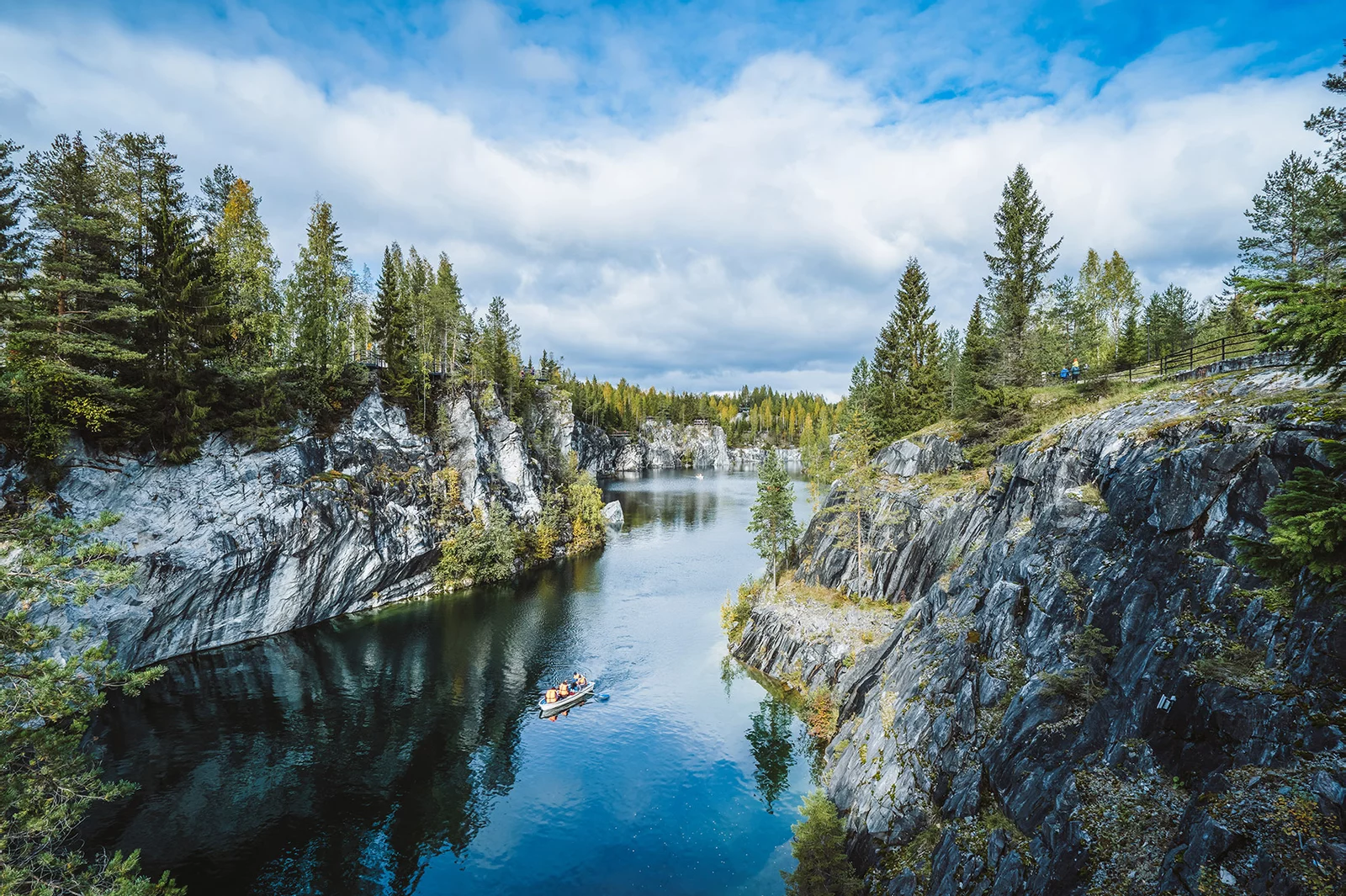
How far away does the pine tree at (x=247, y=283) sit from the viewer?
43.2 metres

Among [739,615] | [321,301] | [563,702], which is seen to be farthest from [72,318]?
[739,615]

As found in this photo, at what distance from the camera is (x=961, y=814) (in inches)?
590

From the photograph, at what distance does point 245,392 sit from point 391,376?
46.1 ft

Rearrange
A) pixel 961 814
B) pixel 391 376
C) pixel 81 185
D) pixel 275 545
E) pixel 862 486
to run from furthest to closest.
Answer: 1. pixel 391 376
2. pixel 275 545
3. pixel 862 486
4. pixel 81 185
5. pixel 961 814

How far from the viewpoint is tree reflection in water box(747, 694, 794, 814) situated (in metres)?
26.6

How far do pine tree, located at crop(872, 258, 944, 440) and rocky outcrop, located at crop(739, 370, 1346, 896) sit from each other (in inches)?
1053

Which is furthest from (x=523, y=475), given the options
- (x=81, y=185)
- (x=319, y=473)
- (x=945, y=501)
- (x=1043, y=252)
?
(x=1043, y=252)

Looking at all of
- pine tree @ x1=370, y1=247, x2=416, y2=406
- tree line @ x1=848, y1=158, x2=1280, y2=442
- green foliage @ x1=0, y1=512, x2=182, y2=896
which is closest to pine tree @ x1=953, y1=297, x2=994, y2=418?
tree line @ x1=848, y1=158, x2=1280, y2=442

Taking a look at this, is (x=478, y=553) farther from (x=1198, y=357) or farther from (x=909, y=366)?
(x=1198, y=357)

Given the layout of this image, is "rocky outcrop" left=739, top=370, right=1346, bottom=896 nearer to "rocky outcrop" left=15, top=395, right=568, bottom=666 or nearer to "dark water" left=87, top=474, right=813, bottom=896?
"dark water" left=87, top=474, right=813, bottom=896

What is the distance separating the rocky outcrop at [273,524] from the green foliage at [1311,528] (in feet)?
123

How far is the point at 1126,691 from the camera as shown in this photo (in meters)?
12.4

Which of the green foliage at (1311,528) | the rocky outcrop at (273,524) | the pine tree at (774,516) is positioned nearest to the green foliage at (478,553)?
the rocky outcrop at (273,524)

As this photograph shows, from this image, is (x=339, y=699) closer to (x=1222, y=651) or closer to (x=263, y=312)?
(x=263, y=312)
